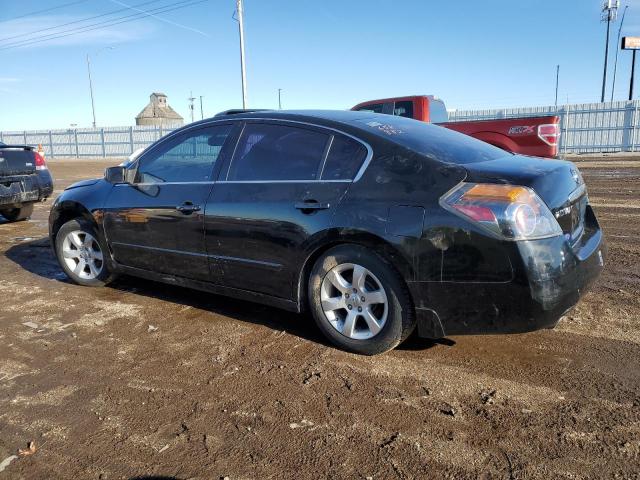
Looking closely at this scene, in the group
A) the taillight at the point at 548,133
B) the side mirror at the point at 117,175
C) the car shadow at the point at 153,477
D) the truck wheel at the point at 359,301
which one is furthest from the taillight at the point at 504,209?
the taillight at the point at 548,133

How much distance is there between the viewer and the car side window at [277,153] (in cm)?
360

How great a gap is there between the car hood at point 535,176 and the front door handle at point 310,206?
0.92m

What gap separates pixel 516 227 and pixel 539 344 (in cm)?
112

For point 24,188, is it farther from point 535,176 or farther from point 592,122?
point 592,122

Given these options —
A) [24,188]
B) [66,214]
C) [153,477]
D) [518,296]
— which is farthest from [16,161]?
[518,296]

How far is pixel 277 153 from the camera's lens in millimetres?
3783

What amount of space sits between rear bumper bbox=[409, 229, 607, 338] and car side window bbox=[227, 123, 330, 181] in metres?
1.16

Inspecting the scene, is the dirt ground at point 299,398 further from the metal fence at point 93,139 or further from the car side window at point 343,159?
the metal fence at point 93,139

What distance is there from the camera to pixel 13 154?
8109 millimetres

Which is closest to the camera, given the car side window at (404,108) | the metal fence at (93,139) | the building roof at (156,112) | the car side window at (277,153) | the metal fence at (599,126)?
the car side window at (277,153)

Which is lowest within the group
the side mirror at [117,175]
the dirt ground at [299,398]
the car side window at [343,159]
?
the dirt ground at [299,398]

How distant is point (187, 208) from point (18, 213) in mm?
6630

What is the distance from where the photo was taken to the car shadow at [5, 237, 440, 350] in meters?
3.76

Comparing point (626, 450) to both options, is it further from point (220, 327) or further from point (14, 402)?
point (14, 402)
